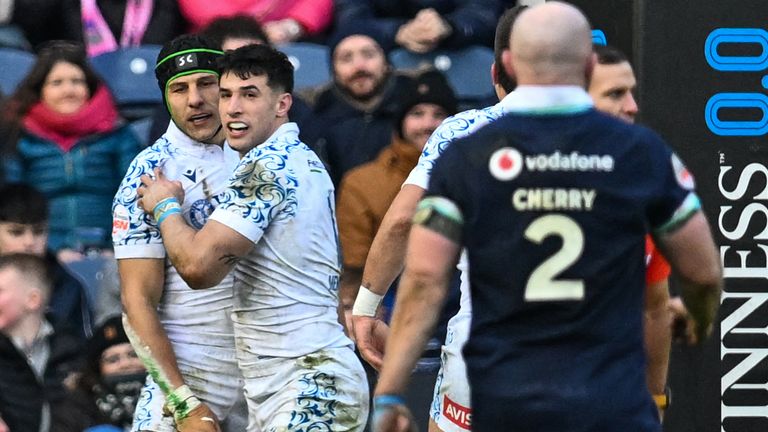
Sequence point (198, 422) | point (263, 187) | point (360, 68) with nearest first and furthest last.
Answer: point (263, 187) → point (198, 422) → point (360, 68)

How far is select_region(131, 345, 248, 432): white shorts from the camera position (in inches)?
263

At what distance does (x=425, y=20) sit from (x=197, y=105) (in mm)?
4101

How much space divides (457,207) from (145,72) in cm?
625

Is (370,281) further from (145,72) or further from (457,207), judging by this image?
(145,72)

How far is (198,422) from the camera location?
6.44 m

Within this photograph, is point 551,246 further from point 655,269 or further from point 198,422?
point 198,422

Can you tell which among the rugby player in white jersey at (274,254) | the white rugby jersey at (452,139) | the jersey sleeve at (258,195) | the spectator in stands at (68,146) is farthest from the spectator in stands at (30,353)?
the white rugby jersey at (452,139)

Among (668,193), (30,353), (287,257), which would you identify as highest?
(668,193)

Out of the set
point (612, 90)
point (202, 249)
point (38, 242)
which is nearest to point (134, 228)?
point (202, 249)

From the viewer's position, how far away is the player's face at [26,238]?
31.4ft

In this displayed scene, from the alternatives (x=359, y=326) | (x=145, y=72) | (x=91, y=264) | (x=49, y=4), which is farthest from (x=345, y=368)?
(x=49, y=4)

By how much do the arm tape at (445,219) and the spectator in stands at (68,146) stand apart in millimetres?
5519

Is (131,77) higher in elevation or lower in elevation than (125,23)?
lower

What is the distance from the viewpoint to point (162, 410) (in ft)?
21.7
